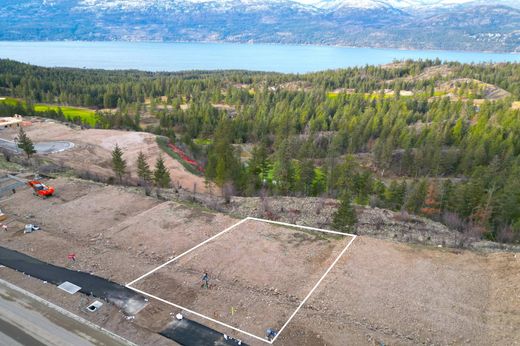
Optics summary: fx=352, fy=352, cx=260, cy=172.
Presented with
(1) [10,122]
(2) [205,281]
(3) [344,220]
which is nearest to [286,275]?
(2) [205,281]

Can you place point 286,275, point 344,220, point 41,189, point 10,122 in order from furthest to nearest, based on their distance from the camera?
point 10,122 < point 41,189 < point 344,220 < point 286,275

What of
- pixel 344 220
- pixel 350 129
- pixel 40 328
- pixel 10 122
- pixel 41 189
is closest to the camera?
pixel 40 328

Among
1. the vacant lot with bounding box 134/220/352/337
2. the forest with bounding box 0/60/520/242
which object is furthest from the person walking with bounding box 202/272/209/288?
the forest with bounding box 0/60/520/242

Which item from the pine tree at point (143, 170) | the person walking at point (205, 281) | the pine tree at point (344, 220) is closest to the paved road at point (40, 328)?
the person walking at point (205, 281)

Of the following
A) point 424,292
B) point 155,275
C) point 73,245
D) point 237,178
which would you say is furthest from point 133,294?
point 237,178

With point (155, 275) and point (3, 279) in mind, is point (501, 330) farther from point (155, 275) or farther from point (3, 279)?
point (3, 279)

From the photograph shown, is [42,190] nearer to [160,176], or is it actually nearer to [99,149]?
[160,176]

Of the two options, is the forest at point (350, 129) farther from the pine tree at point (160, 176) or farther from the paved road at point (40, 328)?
the paved road at point (40, 328)
